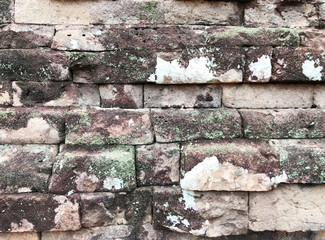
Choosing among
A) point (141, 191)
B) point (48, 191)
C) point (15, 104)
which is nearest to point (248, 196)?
point (141, 191)

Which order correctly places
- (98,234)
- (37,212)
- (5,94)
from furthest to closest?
(5,94) < (98,234) < (37,212)

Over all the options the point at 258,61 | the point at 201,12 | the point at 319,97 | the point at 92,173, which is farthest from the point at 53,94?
the point at 319,97

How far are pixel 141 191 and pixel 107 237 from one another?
0.36 meters

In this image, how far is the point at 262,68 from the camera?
1.88 m

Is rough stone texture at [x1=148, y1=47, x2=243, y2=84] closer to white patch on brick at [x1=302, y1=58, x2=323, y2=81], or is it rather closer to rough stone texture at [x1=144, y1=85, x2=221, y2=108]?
rough stone texture at [x1=144, y1=85, x2=221, y2=108]

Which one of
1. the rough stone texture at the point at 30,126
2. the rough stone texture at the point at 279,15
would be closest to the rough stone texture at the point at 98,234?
the rough stone texture at the point at 30,126

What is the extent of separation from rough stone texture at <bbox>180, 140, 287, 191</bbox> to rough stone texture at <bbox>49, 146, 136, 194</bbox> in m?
0.36

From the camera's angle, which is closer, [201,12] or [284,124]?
[284,124]

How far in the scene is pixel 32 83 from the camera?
1.90 meters

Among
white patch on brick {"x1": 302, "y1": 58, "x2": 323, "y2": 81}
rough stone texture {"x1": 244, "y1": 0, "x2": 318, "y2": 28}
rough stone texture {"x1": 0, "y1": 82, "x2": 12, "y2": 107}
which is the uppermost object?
rough stone texture {"x1": 244, "y1": 0, "x2": 318, "y2": 28}

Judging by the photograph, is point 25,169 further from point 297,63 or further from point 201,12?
point 297,63

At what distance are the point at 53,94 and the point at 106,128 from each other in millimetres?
445

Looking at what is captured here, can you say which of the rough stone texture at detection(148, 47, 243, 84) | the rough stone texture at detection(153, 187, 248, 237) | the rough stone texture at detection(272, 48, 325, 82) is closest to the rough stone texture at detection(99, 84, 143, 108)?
the rough stone texture at detection(148, 47, 243, 84)

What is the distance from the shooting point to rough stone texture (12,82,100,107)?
1.90 meters
